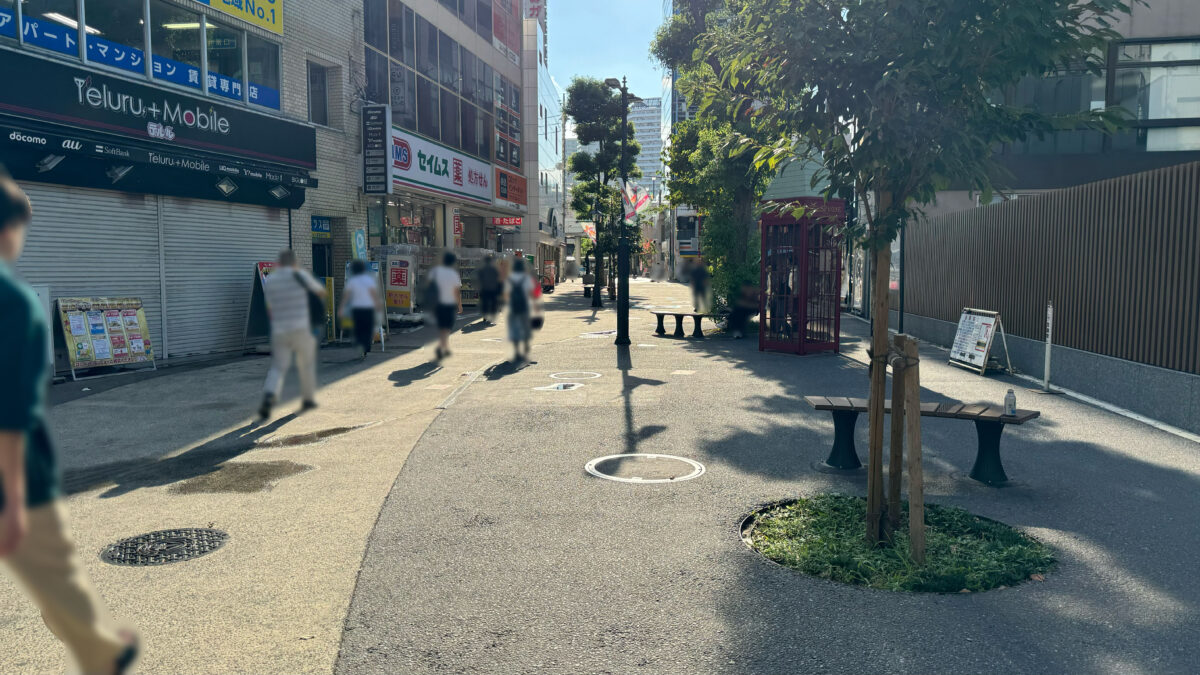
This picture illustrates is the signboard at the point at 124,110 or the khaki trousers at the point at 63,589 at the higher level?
the signboard at the point at 124,110

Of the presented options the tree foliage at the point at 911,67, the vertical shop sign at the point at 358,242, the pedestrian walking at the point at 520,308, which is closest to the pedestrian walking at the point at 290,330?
the pedestrian walking at the point at 520,308

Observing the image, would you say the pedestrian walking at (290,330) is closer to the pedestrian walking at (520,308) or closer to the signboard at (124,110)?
the pedestrian walking at (520,308)

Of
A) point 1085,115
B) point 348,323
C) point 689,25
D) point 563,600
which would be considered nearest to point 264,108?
point 348,323

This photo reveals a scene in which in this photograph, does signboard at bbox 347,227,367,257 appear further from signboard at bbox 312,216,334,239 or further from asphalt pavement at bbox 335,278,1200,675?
asphalt pavement at bbox 335,278,1200,675

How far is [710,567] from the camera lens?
2298 cm

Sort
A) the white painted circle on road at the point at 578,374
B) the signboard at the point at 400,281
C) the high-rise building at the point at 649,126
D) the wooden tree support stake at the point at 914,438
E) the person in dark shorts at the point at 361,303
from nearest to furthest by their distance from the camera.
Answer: the person in dark shorts at the point at 361,303 → the signboard at the point at 400,281 → the high-rise building at the point at 649,126 → the white painted circle on road at the point at 578,374 → the wooden tree support stake at the point at 914,438

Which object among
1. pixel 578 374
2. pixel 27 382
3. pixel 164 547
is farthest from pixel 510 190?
pixel 164 547

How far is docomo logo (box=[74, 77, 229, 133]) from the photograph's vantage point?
3074 millimetres

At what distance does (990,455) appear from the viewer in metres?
26.5

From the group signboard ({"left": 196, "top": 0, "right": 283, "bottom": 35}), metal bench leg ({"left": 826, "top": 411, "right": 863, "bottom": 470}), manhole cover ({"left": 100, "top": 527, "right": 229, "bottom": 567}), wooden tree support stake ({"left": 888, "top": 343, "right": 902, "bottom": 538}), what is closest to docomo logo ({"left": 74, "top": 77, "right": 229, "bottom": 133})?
signboard ({"left": 196, "top": 0, "right": 283, "bottom": 35})

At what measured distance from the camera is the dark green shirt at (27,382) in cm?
109

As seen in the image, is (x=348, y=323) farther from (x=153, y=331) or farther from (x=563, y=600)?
(x=563, y=600)

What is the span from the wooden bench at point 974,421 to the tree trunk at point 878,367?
3.43 m

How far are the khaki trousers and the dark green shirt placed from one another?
40 mm
